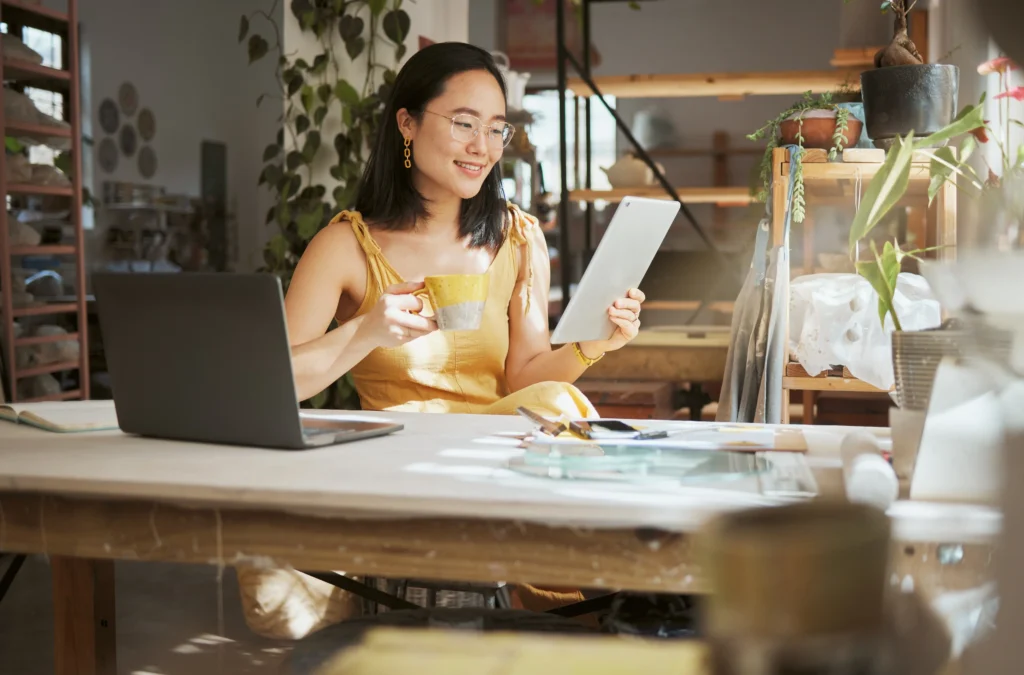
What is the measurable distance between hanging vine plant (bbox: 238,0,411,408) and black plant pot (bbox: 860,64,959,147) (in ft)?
6.32

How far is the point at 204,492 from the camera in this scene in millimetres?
1062

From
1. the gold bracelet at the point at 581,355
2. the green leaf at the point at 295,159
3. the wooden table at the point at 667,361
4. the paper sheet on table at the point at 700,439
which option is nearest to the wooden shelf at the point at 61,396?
the green leaf at the point at 295,159

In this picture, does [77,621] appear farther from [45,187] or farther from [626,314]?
[45,187]

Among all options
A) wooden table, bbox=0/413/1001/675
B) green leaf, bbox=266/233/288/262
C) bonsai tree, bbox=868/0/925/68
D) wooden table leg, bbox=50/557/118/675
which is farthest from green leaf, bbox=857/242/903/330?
green leaf, bbox=266/233/288/262

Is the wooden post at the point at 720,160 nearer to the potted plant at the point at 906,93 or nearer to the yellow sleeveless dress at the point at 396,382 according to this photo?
the potted plant at the point at 906,93

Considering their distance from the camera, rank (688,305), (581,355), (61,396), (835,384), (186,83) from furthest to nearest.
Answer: (186,83) → (688,305) → (61,396) → (835,384) → (581,355)

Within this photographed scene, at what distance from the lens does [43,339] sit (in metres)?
4.39

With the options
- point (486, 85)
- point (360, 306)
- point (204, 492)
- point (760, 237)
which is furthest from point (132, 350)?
point (760, 237)

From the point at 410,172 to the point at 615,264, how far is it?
799mm

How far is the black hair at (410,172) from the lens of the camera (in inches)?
90.6

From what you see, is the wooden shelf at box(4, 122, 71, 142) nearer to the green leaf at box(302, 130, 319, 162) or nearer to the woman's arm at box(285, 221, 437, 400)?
the green leaf at box(302, 130, 319, 162)

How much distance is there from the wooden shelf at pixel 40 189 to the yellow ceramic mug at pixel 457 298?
324 centimetres

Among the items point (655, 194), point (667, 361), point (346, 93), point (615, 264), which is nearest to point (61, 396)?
point (346, 93)

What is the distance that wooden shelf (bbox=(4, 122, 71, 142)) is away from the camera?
4201 mm
